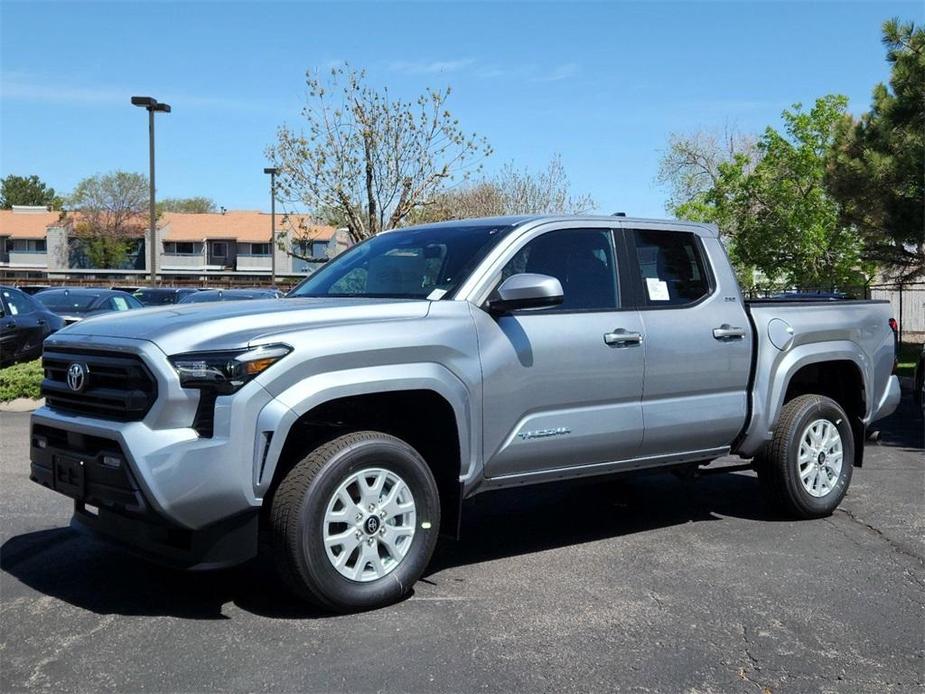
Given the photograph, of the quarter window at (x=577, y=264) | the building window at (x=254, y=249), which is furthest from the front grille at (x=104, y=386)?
the building window at (x=254, y=249)

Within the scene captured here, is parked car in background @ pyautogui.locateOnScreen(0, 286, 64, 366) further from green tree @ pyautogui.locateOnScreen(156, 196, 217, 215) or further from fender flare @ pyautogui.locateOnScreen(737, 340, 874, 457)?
green tree @ pyautogui.locateOnScreen(156, 196, 217, 215)

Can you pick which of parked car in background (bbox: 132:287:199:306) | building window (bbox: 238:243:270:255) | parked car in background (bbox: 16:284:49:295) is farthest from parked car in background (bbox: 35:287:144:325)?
building window (bbox: 238:243:270:255)

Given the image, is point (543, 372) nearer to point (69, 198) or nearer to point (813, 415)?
point (813, 415)

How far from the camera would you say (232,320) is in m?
4.57

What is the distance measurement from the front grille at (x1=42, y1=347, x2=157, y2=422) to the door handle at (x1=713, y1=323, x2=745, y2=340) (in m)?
3.48

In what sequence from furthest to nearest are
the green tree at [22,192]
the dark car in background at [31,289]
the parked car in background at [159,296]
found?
the green tree at [22,192], the parked car in background at [159,296], the dark car in background at [31,289]

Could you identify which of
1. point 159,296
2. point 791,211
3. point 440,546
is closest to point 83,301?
point 159,296

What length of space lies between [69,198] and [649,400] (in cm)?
8126

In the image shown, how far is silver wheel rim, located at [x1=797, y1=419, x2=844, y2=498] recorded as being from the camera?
6754 mm

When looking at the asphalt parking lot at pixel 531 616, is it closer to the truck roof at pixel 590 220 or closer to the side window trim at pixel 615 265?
the side window trim at pixel 615 265

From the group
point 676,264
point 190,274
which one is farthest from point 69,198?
point 676,264

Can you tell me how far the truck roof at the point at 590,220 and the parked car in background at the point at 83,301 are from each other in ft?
48.1

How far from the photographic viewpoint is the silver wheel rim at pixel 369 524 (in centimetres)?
469

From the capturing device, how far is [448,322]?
5.11 meters
